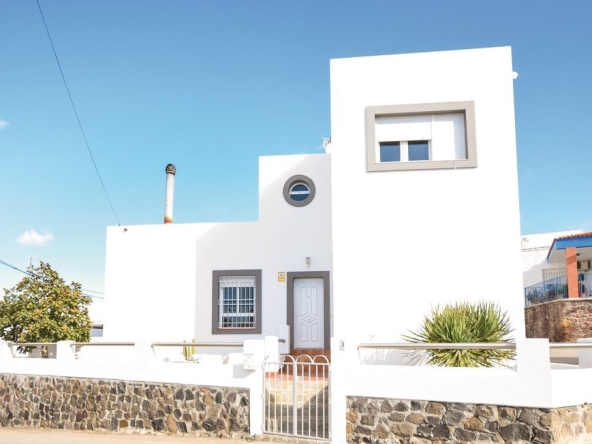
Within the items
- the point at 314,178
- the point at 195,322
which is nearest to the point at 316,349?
the point at 195,322

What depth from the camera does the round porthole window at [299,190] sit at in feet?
51.2

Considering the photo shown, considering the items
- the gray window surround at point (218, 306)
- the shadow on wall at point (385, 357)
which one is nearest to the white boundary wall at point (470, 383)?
the shadow on wall at point (385, 357)

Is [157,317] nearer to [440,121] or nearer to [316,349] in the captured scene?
[316,349]

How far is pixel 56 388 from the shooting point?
1200cm

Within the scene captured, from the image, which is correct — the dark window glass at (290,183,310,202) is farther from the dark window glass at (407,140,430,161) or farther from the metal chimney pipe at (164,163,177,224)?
the dark window glass at (407,140,430,161)

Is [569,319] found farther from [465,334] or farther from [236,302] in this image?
[236,302]

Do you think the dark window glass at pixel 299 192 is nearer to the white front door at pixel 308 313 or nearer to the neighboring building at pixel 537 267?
the white front door at pixel 308 313

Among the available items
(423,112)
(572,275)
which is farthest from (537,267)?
(423,112)

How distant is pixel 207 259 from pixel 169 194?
9.75 feet

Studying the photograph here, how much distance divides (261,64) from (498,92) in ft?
22.2

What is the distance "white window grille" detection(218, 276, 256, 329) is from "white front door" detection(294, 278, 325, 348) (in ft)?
4.03

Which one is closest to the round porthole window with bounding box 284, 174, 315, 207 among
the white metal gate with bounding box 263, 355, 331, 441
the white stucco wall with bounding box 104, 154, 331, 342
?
the white stucco wall with bounding box 104, 154, 331, 342

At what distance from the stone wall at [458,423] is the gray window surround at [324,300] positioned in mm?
5962

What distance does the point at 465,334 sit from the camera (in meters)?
9.54
